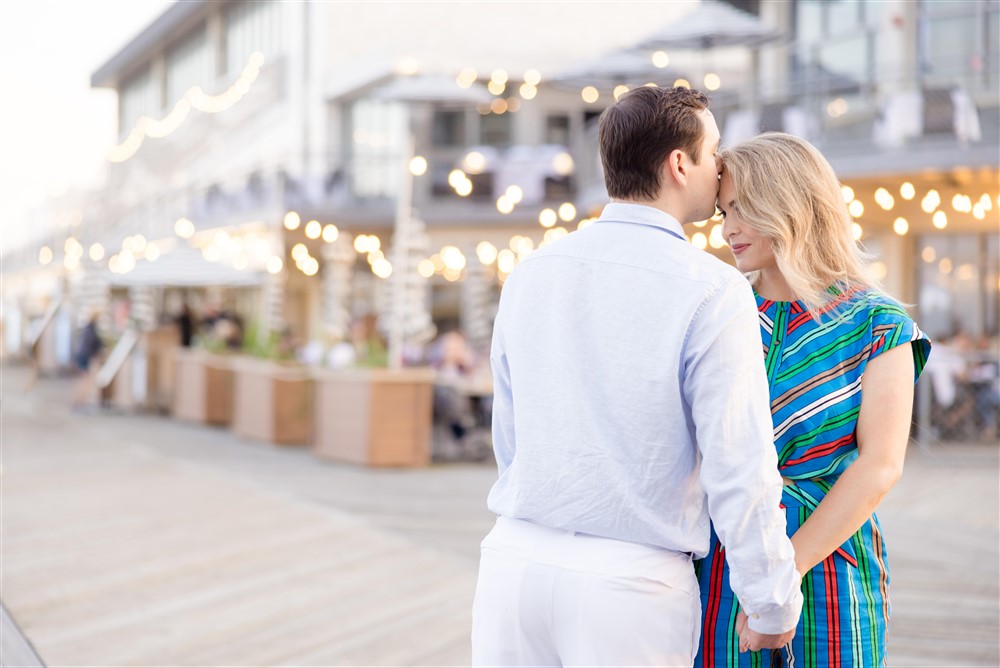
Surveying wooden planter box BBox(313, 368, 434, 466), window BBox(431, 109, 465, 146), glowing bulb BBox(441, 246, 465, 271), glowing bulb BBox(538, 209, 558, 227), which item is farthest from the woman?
window BBox(431, 109, 465, 146)

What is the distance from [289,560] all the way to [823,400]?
4.64 meters

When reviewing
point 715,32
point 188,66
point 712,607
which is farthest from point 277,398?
point 188,66

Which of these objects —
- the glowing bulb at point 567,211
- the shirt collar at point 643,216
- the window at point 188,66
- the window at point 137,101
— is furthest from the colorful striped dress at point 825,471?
the window at point 137,101

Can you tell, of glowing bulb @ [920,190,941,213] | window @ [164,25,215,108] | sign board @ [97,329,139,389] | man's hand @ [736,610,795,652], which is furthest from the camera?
window @ [164,25,215,108]

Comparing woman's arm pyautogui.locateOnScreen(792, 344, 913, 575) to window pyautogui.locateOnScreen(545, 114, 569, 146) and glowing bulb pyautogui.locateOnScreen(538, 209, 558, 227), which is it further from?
window pyautogui.locateOnScreen(545, 114, 569, 146)

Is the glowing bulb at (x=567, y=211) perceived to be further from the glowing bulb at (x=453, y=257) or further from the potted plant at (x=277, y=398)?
the potted plant at (x=277, y=398)

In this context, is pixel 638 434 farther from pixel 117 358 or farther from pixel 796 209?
pixel 117 358

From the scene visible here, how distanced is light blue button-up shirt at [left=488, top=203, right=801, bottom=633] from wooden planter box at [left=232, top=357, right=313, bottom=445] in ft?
34.2

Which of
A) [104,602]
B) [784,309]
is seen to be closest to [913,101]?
[104,602]

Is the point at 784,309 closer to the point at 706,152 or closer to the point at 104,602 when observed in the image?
A: the point at 706,152

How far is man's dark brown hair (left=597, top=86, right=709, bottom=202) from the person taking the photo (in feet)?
5.73

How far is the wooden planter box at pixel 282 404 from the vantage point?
12016 millimetres

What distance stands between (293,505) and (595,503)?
21.3 feet

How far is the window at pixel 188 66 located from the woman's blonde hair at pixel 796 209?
3251 centimetres
